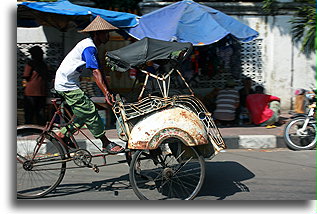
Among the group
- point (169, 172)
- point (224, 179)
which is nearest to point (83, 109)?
point (169, 172)

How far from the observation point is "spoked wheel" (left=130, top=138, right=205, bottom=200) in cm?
426

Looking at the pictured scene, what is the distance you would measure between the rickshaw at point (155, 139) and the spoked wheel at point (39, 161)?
10 mm

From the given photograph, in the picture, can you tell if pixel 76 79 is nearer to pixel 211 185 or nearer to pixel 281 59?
pixel 211 185

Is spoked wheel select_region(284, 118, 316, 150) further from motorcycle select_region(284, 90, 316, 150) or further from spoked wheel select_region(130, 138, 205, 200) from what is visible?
spoked wheel select_region(130, 138, 205, 200)

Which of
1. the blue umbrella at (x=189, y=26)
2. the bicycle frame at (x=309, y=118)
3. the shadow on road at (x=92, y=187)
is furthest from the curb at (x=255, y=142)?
the shadow on road at (x=92, y=187)

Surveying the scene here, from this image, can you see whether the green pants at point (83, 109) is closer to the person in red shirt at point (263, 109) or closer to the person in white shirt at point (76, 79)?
the person in white shirt at point (76, 79)

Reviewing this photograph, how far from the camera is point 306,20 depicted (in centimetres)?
864

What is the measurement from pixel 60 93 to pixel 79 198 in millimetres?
1175

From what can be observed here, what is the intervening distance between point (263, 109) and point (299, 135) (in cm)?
171

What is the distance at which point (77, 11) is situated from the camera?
7.57m

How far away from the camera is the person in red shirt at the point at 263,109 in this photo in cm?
838

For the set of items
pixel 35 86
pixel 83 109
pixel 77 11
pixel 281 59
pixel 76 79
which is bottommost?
pixel 83 109

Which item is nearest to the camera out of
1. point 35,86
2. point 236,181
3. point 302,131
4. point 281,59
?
point 236,181

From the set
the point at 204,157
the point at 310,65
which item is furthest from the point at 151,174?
the point at 310,65
